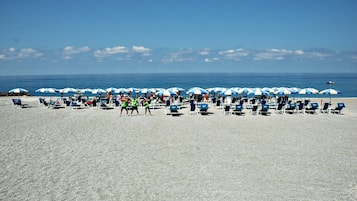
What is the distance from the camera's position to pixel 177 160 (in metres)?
8.79

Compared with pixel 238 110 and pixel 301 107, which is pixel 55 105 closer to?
pixel 238 110

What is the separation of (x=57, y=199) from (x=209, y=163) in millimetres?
3870

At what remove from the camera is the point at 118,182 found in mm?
7066

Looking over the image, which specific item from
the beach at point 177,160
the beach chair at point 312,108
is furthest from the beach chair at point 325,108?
the beach at point 177,160

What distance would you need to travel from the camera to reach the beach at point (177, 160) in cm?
661

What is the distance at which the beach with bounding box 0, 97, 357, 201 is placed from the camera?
6613 millimetres

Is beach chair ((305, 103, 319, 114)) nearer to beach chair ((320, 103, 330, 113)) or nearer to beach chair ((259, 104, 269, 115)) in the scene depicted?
beach chair ((320, 103, 330, 113))

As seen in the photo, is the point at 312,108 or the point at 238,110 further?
the point at 312,108

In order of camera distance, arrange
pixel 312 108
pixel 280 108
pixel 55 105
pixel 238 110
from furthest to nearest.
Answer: pixel 55 105 < pixel 312 108 < pixel 280 108 < pixel 238 110

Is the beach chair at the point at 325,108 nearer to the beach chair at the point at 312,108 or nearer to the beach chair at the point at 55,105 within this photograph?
the beach chair at the point at 312,108

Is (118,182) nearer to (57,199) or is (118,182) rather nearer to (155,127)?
(57,199)

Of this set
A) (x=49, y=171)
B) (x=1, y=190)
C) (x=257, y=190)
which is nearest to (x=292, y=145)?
(x=257, y=190)

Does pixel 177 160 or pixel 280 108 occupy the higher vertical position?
pixel 280 108

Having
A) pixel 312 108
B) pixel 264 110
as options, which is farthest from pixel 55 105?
pixel 312 108
